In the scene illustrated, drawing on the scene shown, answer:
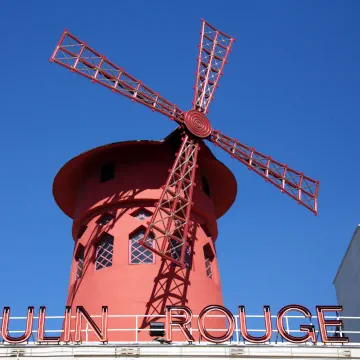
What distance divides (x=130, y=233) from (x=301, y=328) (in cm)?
389

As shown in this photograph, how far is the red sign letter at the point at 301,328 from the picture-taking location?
11188 millimetres

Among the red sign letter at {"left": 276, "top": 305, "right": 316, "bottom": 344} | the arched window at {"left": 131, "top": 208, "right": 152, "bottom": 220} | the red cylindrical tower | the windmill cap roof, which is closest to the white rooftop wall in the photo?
the windmill cap roof

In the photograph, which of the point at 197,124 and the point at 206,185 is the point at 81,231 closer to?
the point at 206,185

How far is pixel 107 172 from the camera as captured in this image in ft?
48.2

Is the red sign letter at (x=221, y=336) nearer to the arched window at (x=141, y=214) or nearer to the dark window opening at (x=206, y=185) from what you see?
the arched window at (x=141, y=214)

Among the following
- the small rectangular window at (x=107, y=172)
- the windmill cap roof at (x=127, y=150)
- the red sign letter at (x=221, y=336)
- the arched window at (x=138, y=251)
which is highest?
the windmill cap roof at (x=127, y=150)

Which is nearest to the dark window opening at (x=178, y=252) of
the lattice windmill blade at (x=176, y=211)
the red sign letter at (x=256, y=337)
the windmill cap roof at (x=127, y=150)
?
the lattice windmill blade at (x=176, y=211)

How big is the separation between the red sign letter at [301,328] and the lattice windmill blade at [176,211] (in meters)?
2.25

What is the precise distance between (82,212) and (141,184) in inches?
51.3

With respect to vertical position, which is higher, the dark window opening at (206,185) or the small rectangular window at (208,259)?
the dark window opening at (206,185)

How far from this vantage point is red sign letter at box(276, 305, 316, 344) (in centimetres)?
1119

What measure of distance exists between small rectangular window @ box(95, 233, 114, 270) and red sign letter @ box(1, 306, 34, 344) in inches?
101

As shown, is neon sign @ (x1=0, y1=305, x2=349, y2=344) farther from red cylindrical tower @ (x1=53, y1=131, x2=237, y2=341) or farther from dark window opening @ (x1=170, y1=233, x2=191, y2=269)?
dark window opening @ (x1=170, y1=233, x2=191, y2=269)

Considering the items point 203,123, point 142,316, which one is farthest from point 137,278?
point 203,123
